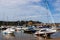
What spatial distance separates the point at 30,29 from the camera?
194ft

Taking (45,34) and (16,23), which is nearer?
(45,34)

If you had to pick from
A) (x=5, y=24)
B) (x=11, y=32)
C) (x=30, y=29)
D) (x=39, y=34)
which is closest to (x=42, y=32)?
(x=39, y=34)

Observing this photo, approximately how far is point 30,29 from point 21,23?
123 feet

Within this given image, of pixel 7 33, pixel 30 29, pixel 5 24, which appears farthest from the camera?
pixel 5 24

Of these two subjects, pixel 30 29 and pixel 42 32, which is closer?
pixel 42 32

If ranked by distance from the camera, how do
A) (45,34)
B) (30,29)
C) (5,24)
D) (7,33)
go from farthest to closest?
(5,24), (30,29), (7,33), (45,34)

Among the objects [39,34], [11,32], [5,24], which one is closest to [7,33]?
[11,32]

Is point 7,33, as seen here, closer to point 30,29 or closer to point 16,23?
point 30,29

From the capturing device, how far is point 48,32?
4062 centimetres

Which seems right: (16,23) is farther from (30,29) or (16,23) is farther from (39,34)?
(39,34)

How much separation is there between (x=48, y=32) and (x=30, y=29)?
62.1ft

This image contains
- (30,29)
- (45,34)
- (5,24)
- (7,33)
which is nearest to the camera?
(45,34)

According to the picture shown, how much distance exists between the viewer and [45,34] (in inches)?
1531

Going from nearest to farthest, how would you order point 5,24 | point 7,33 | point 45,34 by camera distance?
point 45,34, point 7,33, point 5,24
